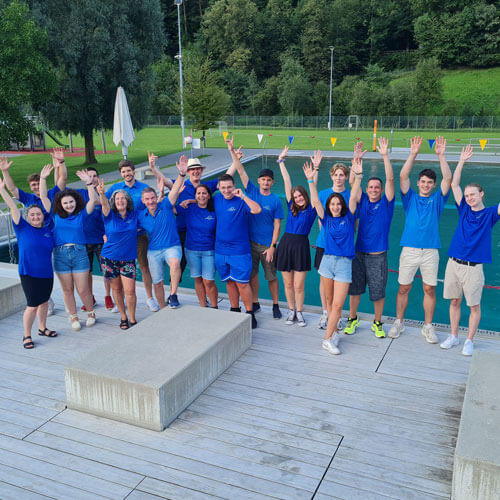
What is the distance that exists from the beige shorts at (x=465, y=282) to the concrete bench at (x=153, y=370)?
2255 millimetres

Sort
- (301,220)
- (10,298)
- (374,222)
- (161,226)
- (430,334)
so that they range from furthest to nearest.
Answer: (10,298), (161,226), (301,220), (430,334), (374,222)

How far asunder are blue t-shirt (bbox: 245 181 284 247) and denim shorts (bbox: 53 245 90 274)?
1993 millimetres

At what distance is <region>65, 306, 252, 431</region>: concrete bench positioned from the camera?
3.99 m

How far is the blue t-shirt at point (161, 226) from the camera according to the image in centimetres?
585

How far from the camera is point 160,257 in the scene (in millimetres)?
5945

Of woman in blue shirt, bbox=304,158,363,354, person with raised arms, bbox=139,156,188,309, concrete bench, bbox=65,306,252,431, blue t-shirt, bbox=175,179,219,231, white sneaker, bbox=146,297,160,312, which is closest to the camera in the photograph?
concrete bench, bbox=65,306,252,431

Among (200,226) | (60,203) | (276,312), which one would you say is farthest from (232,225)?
(60,203)

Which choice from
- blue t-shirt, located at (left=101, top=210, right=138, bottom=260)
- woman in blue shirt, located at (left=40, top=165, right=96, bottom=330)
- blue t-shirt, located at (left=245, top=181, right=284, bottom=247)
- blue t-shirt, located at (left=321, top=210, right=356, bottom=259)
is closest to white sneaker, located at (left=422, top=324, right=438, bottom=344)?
blue t-shirt, located at (left=321, top=210, right=356, bottom=259)

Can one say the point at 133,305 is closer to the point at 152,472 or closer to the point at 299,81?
the point at 152,472

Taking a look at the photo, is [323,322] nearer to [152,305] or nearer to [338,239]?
[338,239]

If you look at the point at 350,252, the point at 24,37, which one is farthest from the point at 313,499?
the point at 24,37

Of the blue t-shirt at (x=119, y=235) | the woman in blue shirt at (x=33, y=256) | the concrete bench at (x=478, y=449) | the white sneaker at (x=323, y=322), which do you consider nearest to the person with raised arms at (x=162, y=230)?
the blue t-shirt at (x=119, y=235)

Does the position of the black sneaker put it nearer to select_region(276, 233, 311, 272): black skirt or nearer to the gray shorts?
select_region(276, 233, 311, 272): black skirt

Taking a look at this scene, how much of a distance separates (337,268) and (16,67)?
46.3 ft
